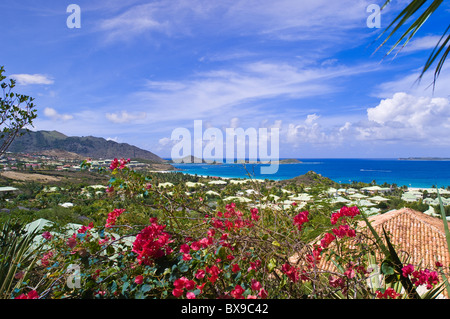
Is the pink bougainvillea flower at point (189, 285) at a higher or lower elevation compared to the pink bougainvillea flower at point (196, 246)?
lower

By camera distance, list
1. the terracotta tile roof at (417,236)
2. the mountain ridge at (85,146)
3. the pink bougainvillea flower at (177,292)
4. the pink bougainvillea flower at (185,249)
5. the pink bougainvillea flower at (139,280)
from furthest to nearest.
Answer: the mountain ridge at (85,146)
the terracotta tile roof at (417,236)
the pink bougainvillea flower at (185,249)
the pink bougainvillea flower at (139,280)
the pink bougainvillea flower at (177,292)

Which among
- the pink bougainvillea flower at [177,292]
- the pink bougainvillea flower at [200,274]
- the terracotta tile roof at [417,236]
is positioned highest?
the pink bougainvillea flower at [200,274]

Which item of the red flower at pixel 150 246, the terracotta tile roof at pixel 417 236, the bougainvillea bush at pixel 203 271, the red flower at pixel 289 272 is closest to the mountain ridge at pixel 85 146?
the terracotta tile roof at pixel 417 236

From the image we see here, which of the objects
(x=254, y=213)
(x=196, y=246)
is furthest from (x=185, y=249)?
(x=254, y=213)

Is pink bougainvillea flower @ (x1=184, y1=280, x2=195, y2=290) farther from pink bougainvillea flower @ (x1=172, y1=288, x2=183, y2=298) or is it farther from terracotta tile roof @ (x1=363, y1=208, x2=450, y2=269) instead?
terracotta tile roof @ (x1=363, y1=208, x2=450, y2=269)

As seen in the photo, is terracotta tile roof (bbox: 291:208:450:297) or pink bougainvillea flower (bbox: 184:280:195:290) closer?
pink bougainvillea flower (bbox: 184:280:195:290)

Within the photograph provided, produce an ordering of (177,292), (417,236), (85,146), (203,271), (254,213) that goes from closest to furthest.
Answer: (177,292)
(203,271)
(254,213)
(417,236)
(85,146)

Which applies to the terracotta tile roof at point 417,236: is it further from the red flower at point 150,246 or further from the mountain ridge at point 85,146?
the mountain ridge at point 85,146

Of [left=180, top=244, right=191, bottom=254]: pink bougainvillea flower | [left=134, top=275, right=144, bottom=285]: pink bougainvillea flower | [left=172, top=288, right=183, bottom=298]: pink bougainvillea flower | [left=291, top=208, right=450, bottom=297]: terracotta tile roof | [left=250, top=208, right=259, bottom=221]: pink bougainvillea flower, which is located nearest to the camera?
[left=172, top=288, right=183, bottom=298]: pink bougainvillea flower

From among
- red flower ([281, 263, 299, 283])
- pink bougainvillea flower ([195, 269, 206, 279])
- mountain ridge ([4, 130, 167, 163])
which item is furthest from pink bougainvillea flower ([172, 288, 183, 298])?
mountain ridge ([4, 130, 167, 163])

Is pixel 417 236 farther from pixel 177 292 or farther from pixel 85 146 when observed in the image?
pixel 85 146
